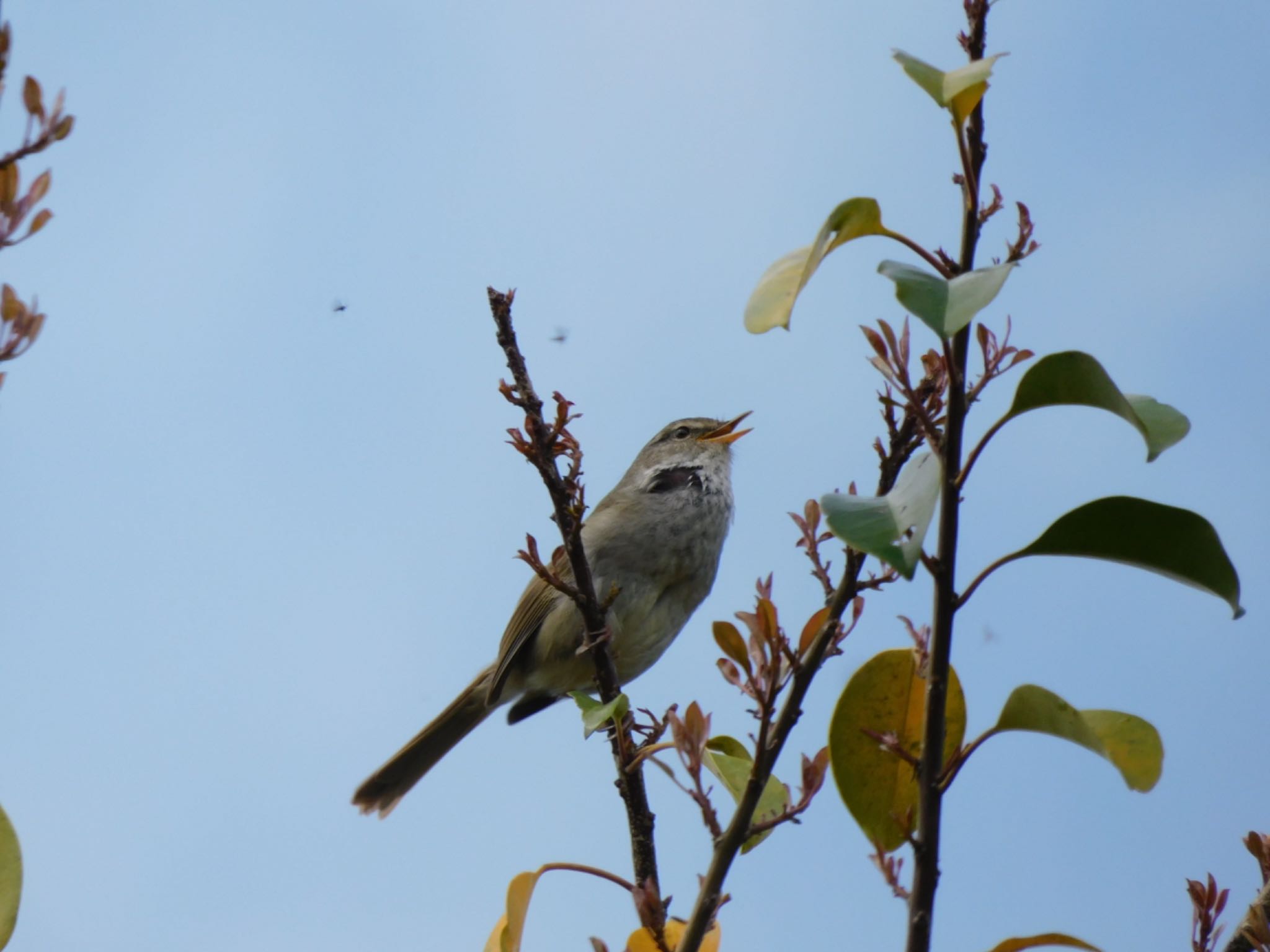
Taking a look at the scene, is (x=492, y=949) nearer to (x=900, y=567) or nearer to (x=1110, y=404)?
(x=900, y=567)

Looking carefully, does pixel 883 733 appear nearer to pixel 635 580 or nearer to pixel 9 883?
pixel 9 883

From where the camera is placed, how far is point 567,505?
3162 mm

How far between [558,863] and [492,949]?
177 mm

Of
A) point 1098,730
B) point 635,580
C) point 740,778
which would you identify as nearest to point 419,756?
point 635,580

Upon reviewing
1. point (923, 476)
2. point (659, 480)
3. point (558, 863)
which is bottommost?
point (558, 863)

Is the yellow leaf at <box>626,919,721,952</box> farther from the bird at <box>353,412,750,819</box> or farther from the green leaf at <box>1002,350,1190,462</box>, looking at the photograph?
the bird at <box>353,412,750,819</box>

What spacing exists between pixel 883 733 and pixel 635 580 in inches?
167

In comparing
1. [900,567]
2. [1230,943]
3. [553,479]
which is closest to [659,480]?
[553,479]

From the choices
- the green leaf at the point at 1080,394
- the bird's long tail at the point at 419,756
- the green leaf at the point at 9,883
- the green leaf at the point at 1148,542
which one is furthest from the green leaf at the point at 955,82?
the bird's long tail at the point at 419,756

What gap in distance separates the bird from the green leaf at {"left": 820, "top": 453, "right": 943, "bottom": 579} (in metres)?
4.19

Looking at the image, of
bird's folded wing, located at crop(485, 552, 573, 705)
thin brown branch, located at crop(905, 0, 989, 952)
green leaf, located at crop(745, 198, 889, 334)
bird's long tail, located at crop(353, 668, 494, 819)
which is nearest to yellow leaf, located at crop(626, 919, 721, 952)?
thin brown branch, located at crop(905, 0, 989, 952)

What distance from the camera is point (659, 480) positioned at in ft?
21.5

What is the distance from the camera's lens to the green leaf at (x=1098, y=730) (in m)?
1.65

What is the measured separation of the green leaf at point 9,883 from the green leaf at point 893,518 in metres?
1.26
